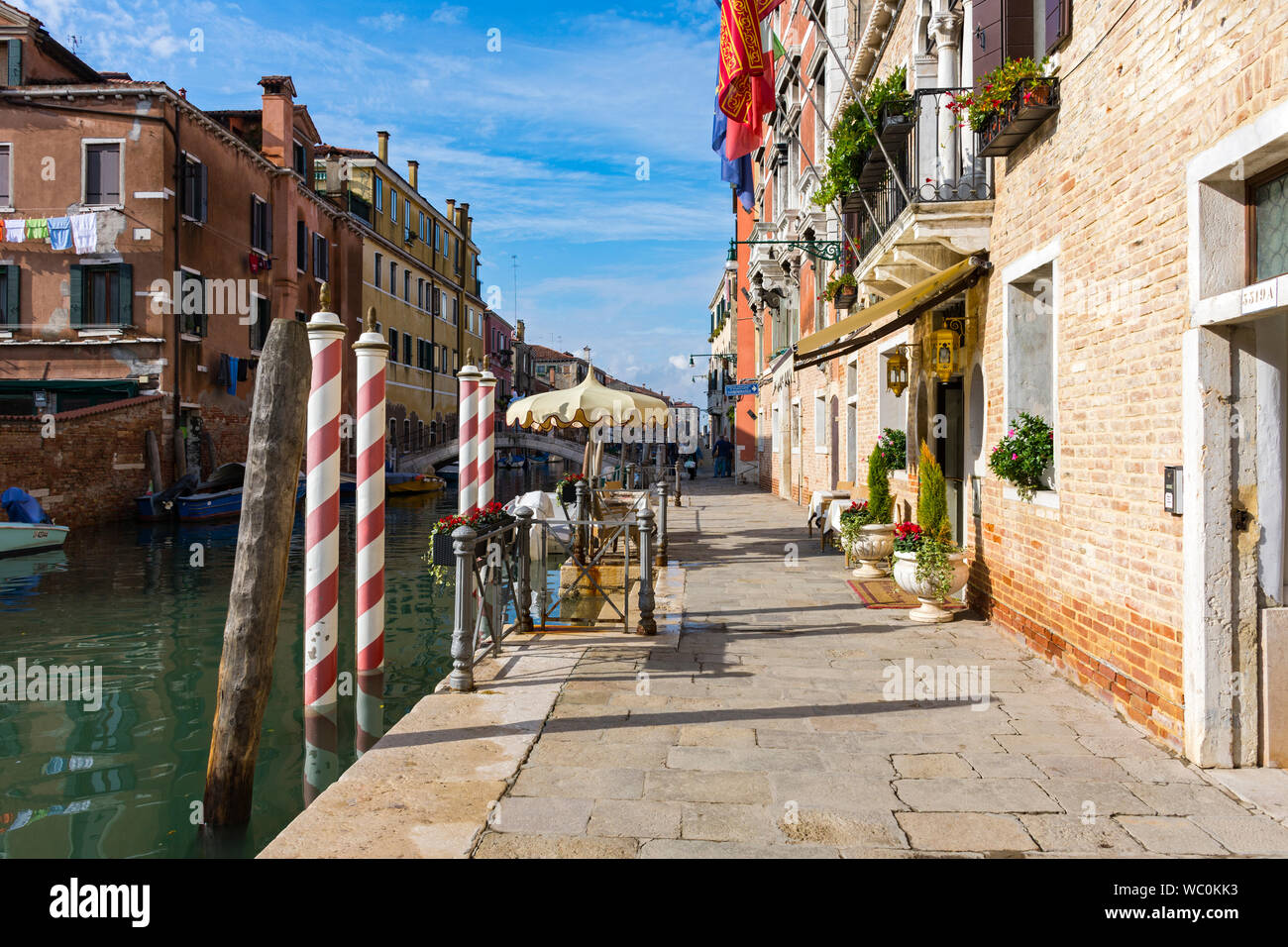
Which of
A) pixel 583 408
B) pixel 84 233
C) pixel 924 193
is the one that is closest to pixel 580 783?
pixel 924 193

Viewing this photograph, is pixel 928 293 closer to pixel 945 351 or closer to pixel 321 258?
pixel 945 351

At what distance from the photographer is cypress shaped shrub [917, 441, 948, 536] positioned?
832cm

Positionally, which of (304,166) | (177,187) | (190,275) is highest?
(304,166)

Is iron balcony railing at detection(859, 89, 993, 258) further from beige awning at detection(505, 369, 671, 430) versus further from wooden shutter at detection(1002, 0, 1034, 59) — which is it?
beige awning at detection(505, 369, 671, 430)

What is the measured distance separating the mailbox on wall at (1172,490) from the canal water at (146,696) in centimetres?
509

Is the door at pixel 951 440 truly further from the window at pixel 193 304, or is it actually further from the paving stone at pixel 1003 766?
the window at pixel 193 304

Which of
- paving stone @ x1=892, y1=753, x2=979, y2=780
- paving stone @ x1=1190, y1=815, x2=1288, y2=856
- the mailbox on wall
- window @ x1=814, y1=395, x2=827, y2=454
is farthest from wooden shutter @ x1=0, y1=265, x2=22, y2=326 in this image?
paving stone @ x1=1190, y1=815, x2=1288, y2=856

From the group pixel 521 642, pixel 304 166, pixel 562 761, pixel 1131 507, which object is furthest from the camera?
pixel 304 166

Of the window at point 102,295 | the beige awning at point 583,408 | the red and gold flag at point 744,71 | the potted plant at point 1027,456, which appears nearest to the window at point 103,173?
the window at point 102,295

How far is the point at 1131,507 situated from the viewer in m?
4.98

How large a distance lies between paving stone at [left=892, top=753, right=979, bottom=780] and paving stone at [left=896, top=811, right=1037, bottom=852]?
17.6 inches
